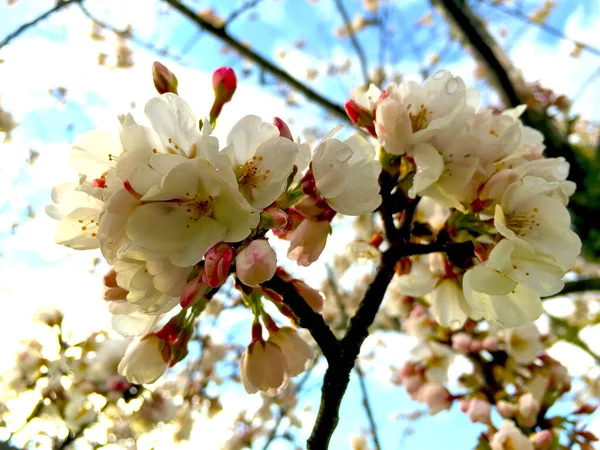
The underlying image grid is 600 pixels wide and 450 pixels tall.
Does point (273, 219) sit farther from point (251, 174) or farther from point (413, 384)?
point (413, 384)

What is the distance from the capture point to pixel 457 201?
89cm

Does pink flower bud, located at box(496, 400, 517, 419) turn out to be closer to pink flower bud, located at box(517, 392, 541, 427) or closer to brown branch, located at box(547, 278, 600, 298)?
pink flower bud, located at box(517, 392, 541, 427)

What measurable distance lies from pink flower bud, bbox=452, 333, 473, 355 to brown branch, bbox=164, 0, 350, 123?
1864 mm

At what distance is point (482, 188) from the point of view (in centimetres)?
88

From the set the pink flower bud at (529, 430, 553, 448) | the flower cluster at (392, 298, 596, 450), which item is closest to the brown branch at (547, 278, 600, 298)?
the flower cluster at (392, 298, 596, 450)

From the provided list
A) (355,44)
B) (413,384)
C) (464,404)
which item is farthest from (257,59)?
(464,404)

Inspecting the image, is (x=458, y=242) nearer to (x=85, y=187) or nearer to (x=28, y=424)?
(x=85, y=187)

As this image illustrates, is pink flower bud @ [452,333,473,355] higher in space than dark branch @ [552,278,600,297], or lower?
lower

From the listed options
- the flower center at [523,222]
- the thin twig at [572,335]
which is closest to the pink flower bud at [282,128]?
the flower center at [523,222]

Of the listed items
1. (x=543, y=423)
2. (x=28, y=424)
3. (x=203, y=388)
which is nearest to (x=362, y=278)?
(x=203, y=388)

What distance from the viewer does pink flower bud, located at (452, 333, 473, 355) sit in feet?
5.83

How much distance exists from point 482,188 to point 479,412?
1.09 metres

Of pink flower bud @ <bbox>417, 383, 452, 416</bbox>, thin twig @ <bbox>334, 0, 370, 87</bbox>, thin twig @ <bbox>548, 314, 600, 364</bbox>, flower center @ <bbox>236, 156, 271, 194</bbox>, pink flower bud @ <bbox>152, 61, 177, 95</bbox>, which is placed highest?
thin twig @ <bbox>334, 0, 370, 87</bbox>

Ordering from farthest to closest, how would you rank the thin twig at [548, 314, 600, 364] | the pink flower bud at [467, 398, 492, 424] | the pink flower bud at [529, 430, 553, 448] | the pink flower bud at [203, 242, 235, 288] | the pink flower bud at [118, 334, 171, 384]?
the thin twig at [548, 314, 600, 364] → the pink flower bud at [467, 398, 492, 424] → the pink flower bud at [529, 430, 553, 448] → the pink flower bud at [118, 334, 171, 384] → the pink flower bud at [203, 242, 235, 288]
